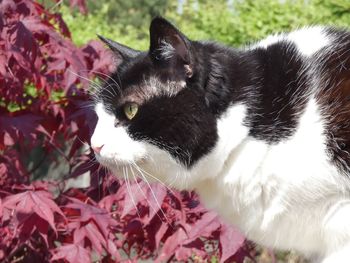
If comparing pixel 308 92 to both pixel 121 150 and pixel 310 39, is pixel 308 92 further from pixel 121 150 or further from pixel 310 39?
pixel 121 150

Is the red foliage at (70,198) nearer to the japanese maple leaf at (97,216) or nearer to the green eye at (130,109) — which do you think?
the japanese maple leaf at (97,216)

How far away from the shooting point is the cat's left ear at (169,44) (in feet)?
4.25

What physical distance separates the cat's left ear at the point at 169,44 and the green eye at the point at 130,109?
114 millimetres

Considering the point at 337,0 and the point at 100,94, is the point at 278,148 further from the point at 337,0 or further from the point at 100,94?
the point at 337,0

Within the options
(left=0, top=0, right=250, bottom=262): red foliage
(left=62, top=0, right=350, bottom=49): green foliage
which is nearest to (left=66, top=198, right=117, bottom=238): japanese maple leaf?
(left=0, top=0, right=250, bottom=262): red foliage

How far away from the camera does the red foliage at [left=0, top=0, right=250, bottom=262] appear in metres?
1.71

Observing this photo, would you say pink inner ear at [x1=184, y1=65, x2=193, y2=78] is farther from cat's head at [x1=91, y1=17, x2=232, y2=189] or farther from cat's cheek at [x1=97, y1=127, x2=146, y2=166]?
cat's cheek at [x1=97, y1=127, x2=146, y2=166]

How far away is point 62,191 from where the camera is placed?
198cm

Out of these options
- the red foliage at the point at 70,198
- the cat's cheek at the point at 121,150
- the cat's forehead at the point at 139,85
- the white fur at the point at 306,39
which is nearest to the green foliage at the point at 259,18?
the red foliage at the point at 70,198

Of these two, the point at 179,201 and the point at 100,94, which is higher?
the point at 100,94

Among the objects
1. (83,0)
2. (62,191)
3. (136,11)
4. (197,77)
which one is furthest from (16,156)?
(136,11)

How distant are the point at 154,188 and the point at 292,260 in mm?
799

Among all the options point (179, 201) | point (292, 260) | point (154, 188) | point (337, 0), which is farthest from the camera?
point (337, 0)

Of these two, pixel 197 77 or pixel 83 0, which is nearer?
pixel 197 77
